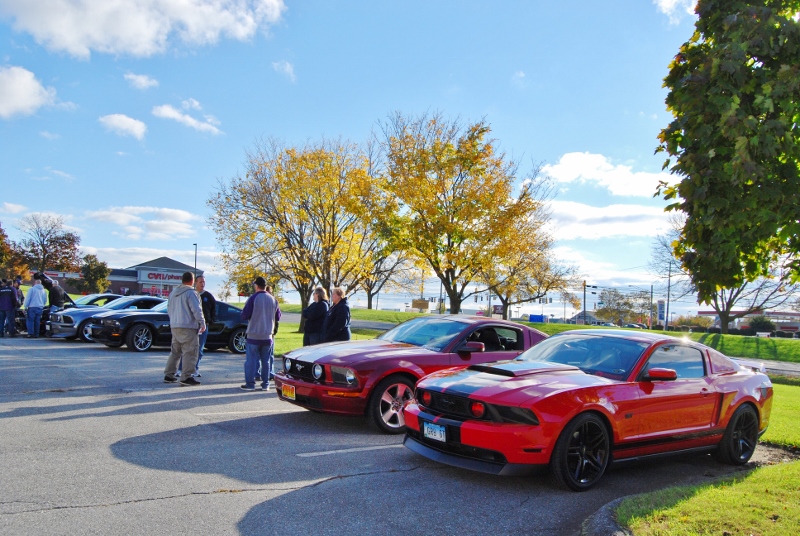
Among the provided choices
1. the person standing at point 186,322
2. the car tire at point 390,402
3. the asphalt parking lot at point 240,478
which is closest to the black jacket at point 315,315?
the person standing at point 186,322

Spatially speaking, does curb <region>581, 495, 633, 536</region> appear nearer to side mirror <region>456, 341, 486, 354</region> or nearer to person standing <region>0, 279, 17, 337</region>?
side mirror <region>456, 341, 486, 354</region>

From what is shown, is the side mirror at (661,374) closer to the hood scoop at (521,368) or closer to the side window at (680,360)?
the side window at (680,360)

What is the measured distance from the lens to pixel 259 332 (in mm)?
9820

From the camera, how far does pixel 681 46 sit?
25.5 ft

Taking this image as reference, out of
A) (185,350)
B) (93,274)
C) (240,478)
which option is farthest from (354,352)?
(93,274)

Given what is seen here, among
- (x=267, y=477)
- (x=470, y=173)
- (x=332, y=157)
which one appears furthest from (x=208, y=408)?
(x=332, y=157)

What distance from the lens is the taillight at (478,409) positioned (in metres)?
5.25

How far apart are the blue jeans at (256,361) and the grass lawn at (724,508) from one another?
6661 millimetres

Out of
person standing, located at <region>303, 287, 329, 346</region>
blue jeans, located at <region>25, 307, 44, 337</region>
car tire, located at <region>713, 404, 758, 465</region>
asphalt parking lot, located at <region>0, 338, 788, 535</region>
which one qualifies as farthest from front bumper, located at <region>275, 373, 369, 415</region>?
blue jeans, located at <region>25, 307, 44, 337</region>

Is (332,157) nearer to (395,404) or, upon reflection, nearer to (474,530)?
(395,404)

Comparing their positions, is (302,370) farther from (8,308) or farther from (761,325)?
(761,325)

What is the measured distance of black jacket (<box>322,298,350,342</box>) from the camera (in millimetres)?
10055

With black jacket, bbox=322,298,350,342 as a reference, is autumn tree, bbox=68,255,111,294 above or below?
above

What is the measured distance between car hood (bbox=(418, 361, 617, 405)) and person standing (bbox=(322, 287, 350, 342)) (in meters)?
4.08
